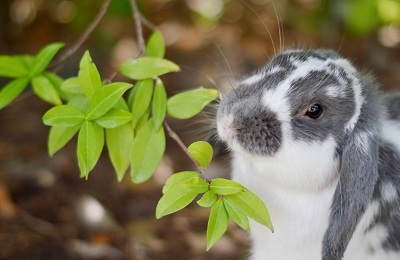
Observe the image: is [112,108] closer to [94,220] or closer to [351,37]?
[94,220]

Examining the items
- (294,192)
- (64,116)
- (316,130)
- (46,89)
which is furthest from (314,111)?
(46,89)

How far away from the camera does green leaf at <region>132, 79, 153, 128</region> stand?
11.5 ft

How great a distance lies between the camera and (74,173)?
203 inches

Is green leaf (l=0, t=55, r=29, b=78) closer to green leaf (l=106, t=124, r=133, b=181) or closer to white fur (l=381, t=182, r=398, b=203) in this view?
Result: green leaf (l=106, t=124, r=133, b=181)

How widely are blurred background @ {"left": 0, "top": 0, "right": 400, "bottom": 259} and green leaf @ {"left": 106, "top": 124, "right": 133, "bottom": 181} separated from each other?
0.56 metres

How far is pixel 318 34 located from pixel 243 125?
3.64 m

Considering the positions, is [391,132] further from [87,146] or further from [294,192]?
[87,146]

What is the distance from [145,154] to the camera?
3500 mm

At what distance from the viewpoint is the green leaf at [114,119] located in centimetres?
325

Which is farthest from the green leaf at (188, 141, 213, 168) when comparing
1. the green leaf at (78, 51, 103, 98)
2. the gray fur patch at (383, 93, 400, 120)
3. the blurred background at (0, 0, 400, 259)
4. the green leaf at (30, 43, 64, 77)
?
the gray fur patch at (383, 93, 400, 120)

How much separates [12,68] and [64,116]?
2.29 ft

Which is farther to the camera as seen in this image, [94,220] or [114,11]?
[114,11]

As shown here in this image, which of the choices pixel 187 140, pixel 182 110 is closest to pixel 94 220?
pixel 187 140

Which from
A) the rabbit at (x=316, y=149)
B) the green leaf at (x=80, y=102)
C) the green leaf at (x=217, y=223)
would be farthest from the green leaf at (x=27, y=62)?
the green leaf at (x=217, y=223)
